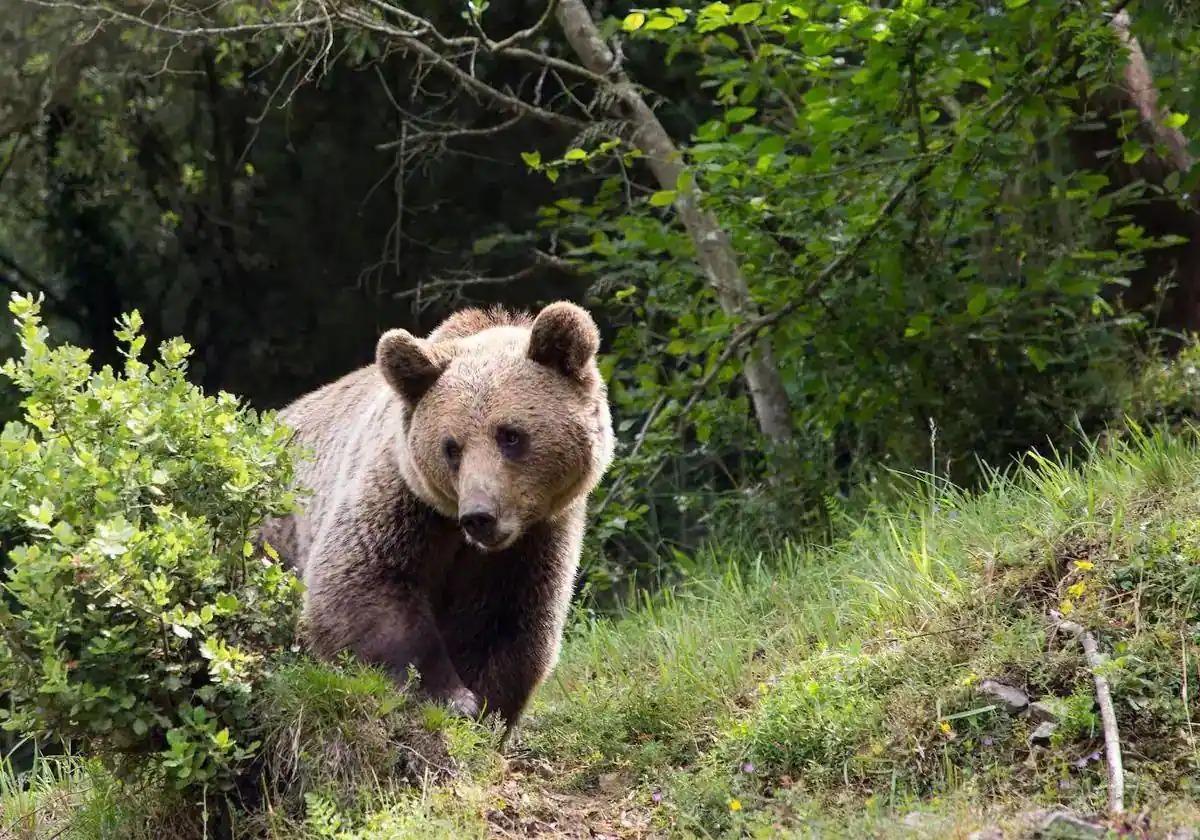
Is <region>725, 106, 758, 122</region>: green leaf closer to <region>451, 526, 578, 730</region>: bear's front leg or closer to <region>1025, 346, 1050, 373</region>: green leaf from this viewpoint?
<region>1025, 346, 1050, 373</region>: green leaf

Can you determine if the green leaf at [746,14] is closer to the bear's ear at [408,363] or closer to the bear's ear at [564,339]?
the bear's ear at [564,339]

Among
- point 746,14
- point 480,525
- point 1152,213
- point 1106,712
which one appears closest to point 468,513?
point 480,525

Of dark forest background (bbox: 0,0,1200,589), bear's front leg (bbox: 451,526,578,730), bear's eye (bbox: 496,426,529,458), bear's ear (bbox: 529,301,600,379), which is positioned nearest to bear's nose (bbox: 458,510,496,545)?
bear's eye (bbox: 496,426,529,458)

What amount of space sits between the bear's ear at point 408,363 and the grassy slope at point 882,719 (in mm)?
1129

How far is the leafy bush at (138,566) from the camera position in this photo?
3979 millimetres

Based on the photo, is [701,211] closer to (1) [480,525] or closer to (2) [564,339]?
(2) [564,339]

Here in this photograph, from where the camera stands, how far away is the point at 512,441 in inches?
194

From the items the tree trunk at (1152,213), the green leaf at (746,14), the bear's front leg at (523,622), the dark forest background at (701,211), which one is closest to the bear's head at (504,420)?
the bear's front leg at (523,622)

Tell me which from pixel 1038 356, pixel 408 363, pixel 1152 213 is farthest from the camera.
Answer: pixel 1152 213

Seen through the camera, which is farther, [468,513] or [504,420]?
[504,420]

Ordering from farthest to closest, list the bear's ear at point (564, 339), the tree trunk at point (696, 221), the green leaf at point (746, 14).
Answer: the tree trunk at point (696, 221)
the green leaf at point (746, 14)
the bear's ear at point (564, 339)

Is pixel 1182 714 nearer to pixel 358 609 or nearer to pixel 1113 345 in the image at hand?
pixel 358 609

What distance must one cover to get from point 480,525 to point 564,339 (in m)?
0.83

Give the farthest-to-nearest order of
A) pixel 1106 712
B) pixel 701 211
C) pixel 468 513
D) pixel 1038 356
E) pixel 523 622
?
pixel 701 211 → pixel 1038 356 → pixel 523 622 → pixel 468 513 → pixel 1106 712
